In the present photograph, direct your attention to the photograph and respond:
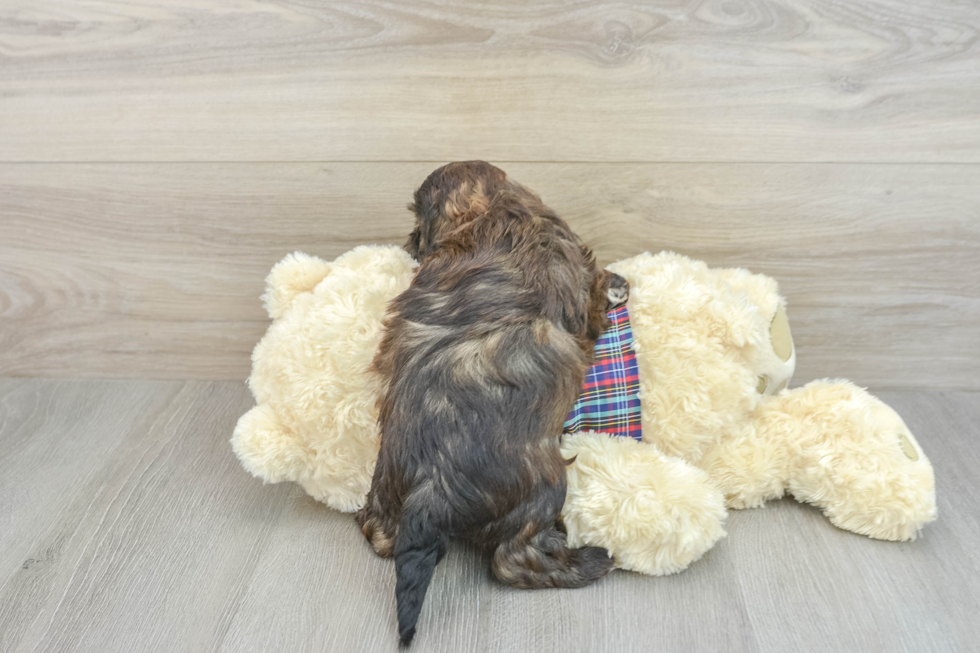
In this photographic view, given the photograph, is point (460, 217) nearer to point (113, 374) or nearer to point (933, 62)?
point (933, 62)

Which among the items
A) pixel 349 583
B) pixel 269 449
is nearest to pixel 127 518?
pixel 269 449

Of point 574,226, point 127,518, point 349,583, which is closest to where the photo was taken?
point 349,583

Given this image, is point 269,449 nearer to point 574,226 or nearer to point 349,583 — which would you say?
point 349,583

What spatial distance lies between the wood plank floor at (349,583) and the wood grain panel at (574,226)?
9.3 inches

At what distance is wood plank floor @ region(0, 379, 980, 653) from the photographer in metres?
0.84

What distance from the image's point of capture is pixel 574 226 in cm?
121

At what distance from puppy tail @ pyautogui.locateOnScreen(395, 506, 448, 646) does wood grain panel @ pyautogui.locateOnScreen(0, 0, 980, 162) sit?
62 centimetres

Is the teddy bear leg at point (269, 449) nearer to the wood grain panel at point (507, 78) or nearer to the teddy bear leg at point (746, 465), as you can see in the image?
the wood grain panel at point (507, 78)

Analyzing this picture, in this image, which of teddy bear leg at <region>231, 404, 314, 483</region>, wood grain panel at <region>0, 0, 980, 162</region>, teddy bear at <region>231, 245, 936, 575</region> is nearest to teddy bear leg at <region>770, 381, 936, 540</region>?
teddy bear at <region>231, 245, 936, 575</region>

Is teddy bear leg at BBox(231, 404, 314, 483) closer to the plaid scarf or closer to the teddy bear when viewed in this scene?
the teddy bear

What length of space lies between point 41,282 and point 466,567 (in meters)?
0.98

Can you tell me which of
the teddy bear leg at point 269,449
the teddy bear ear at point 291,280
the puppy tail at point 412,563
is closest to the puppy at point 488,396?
the puppy tail at point 412,563

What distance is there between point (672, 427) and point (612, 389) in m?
0.10

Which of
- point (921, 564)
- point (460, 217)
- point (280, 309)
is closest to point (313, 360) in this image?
point (280, 309)
